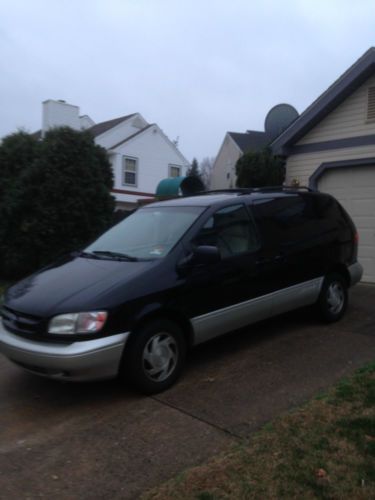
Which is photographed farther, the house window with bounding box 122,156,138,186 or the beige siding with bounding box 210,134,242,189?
the beige siding with bounding box 210,134,242,189

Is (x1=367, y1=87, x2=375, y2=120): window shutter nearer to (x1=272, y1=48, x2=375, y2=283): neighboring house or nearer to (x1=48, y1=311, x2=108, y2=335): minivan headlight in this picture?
(x1=272, y1=48, x2=375, y2=283): neighboring house

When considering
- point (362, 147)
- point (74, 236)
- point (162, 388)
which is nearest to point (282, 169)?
point (362, 147)

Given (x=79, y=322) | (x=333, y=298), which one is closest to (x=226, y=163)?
(x=333, y=298)

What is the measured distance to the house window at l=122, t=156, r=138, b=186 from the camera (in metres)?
26.0

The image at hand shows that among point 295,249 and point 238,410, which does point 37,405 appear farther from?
point 295,249

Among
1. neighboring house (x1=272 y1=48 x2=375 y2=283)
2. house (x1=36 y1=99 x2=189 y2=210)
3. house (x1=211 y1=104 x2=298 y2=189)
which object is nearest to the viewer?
neighboring house (x1=272 y1=48 x2=375 y2=283)

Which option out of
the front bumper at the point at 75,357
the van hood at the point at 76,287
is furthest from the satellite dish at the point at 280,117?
the front bumper at the point at 75,357

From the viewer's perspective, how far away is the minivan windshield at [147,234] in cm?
485

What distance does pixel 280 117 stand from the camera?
12859mm

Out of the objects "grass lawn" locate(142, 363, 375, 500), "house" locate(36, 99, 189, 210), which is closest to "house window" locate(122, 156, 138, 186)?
"house" locate(36, 99, 189, 210)

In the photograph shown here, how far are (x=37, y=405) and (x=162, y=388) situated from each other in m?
1.12

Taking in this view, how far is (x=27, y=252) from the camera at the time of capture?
9656 millimetres

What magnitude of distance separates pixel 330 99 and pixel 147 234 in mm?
5664

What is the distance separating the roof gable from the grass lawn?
676 centimetres
